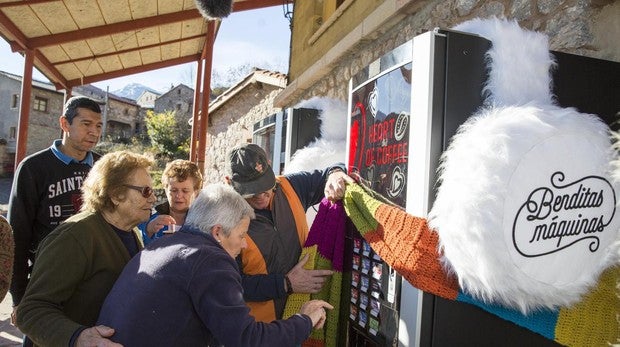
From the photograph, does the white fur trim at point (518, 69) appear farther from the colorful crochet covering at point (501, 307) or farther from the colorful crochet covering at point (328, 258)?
the colorful crochet covering at point (328, 258)

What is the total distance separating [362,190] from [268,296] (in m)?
0.70

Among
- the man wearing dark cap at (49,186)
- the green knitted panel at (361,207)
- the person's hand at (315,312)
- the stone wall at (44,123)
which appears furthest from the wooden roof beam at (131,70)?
the stone wall at (44,123)

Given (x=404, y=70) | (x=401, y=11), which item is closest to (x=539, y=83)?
(x=404, y=70)

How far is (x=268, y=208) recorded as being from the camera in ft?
7.50

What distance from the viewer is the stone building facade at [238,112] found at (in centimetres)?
836

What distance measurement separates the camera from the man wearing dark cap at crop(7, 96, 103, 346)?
2.48 meters

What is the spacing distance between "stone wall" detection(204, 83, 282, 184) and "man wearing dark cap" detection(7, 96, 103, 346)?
5.23m

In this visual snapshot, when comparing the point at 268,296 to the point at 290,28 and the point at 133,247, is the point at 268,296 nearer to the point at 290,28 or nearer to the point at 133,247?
the point at 133,247

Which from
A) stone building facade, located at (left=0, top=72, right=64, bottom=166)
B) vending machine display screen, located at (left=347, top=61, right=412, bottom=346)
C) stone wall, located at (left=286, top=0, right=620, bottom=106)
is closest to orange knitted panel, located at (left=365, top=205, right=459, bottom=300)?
vending machine display screen, located at (left=347, top=61, right=412, bottom=346)

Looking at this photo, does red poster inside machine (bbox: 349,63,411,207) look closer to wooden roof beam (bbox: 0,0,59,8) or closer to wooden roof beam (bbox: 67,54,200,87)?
wooden roof beam (bbox: 0,0,59,8)

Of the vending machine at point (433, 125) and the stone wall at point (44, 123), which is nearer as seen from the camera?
the vending machine at point (433, 125)

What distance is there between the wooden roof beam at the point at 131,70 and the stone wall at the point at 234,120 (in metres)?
1.54

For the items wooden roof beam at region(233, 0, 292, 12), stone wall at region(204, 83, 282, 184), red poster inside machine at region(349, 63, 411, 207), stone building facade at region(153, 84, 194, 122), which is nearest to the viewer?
red poster inside machine at region(349, 63, 411, 207)

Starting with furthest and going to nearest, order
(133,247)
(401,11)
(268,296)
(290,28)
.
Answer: (290,28)
(401,11)
(268,296)
(133,247)
